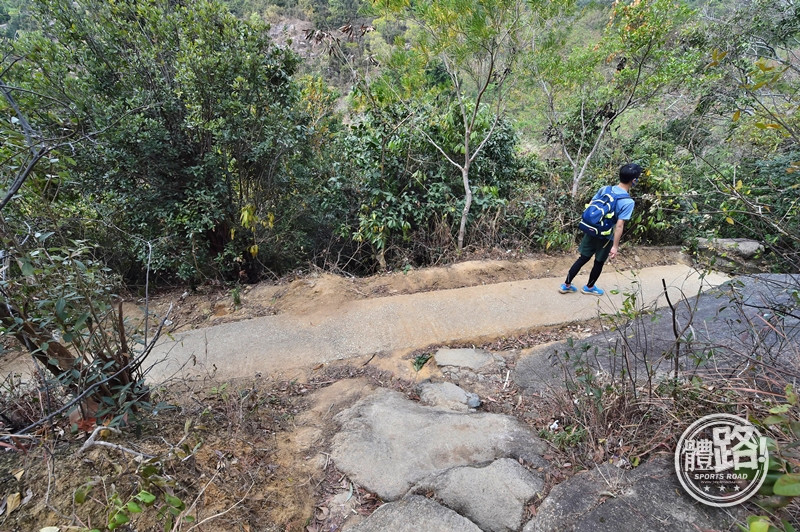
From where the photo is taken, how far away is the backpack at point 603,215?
13.6 feet

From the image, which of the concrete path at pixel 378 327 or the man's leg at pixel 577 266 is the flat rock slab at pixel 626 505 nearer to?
the concrete path at pixel 378 327

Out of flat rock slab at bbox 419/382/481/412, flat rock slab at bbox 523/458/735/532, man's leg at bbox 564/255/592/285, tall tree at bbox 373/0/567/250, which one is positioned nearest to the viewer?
flat rock slab at bbox 523/458/735/532

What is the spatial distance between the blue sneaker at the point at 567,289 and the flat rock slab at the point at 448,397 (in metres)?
2.45

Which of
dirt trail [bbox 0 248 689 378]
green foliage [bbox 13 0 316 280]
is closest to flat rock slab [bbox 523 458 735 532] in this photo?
dirt trail [bbox 0 248 689 378]

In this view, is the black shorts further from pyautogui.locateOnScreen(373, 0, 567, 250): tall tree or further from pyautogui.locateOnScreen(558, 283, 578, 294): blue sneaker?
pyautogui.locateOnScreen(373, 0, 567, 250): tall tree

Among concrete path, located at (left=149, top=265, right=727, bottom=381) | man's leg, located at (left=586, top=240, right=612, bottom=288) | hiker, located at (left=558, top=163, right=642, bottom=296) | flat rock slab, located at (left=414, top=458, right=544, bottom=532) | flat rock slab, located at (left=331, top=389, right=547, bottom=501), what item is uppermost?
hiker, located at (left=558, top=163, right=642, bottom=296)

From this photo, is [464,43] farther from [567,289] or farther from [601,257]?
[567,289]

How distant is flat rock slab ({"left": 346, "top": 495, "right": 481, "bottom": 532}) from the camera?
1.76 meters

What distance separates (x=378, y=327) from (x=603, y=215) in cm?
294

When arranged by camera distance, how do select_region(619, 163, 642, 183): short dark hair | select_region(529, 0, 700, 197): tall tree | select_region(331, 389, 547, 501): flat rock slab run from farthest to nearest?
select_region(529, 0, 700, 197): tall tree, select_region(619, 163, 642, 183): short dark hair, select_region(331, 389, 547, 501): flat rock slab

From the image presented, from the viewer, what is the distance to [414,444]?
96.3 inches

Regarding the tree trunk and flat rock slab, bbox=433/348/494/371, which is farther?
the tree trunk

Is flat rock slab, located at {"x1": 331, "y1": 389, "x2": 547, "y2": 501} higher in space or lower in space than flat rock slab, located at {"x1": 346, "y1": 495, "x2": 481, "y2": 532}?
lower

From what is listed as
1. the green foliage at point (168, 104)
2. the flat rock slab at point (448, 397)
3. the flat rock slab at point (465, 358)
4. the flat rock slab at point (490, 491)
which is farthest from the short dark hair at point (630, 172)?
the green foliage at point (168, 104)
